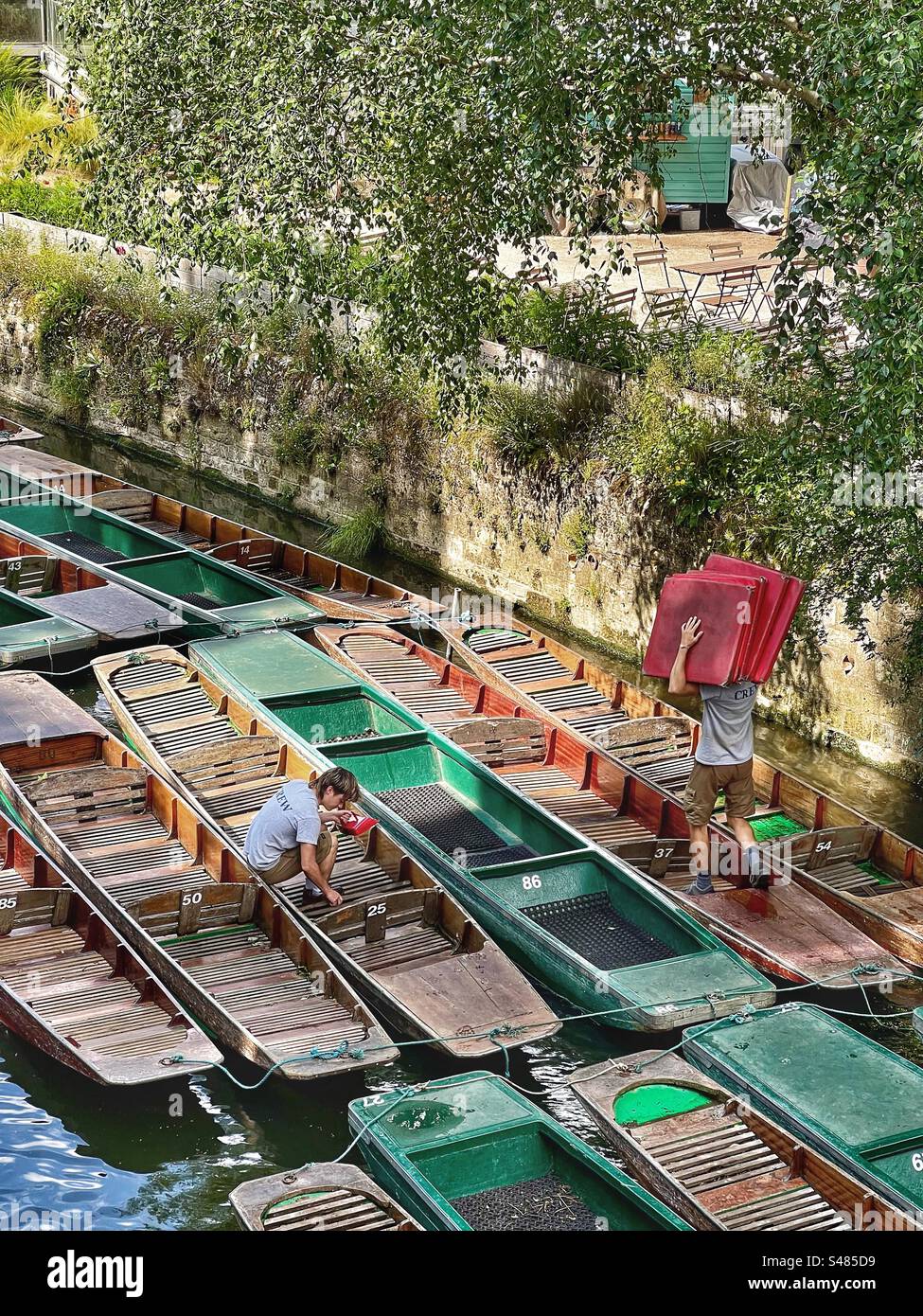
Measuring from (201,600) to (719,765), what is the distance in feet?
21.2

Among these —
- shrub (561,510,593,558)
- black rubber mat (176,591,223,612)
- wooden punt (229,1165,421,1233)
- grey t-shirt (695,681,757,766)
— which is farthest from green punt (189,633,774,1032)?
shrub (561,510,593,558)

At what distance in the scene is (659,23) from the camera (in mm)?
10742

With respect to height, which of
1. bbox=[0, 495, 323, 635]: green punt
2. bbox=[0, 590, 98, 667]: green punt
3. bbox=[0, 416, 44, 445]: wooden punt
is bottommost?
bbox=[0, 590, 98, 667]: green punt

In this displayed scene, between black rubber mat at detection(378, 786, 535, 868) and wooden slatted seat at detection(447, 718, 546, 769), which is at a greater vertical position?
wooden slatted seat at detection(447, 718, 546, 769)

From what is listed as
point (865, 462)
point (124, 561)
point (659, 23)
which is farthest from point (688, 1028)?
point (124, 561)

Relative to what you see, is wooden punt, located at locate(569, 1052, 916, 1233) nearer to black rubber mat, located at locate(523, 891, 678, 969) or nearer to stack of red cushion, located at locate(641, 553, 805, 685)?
black rubber mat, located at locate(523, 891, 678, 969)

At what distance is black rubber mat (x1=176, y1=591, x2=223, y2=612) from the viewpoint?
1460 cm

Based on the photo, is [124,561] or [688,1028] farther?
[124,561]

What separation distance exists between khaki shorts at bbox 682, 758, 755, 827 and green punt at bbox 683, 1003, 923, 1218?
174cm

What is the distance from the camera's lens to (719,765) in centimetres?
982

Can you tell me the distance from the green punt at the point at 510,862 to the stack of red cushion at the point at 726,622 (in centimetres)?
133

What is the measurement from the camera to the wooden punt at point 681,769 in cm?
970

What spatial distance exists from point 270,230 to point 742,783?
18.6ft

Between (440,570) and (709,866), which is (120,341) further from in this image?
(709,866)
